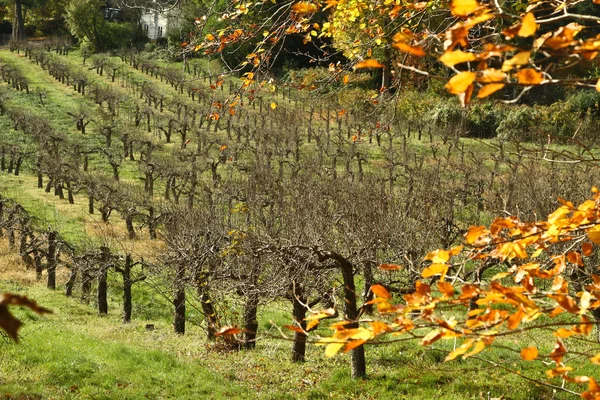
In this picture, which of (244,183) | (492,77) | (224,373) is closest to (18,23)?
(244,183)

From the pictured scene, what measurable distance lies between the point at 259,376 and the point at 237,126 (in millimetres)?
33707

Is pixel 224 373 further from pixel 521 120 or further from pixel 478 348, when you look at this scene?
pixel 521 120

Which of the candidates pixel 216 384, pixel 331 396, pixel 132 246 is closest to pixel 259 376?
pixel 216 384

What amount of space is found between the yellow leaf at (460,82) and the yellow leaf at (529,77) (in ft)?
0.66

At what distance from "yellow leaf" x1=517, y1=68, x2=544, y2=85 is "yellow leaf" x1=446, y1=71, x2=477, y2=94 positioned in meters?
0.20

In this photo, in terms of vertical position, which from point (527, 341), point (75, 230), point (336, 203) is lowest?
point (75, 230)

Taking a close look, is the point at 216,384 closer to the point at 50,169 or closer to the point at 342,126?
the point at 50,169

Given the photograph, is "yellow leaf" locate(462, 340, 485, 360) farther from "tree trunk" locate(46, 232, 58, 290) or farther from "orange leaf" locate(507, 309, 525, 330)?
"tree trunk" locate(46, 232, 58, 290)

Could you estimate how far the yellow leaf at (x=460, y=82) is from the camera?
67.4 inches

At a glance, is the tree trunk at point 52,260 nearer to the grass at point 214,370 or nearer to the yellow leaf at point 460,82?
the grass at point 214,370

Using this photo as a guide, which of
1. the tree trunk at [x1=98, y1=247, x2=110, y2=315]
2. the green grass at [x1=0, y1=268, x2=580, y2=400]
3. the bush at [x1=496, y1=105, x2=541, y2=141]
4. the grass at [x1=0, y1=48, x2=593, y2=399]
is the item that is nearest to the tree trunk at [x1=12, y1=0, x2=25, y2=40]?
the bush at [x1=496, y1=105, x2=541, y2=141]

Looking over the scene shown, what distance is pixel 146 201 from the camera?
32625mm

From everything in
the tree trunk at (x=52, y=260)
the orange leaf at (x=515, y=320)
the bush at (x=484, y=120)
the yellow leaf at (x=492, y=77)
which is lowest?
the tree trunk at (x=52, y=260)

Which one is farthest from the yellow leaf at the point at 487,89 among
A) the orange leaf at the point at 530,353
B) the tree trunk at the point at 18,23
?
the tree trunk at the point at 18,23
